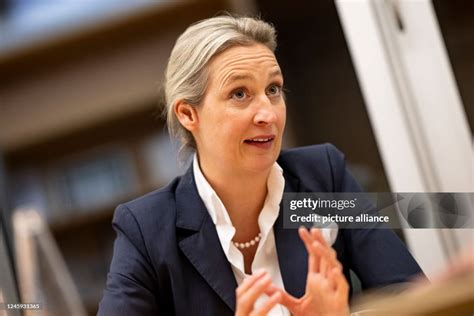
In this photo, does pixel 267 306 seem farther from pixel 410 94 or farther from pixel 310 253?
pixel 410 94

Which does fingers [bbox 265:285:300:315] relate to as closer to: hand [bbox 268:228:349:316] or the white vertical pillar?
hand [bbox 268:228:349:316]

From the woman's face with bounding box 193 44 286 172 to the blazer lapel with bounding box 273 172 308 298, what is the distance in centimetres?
11

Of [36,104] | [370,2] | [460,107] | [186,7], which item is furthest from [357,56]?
[36,104]

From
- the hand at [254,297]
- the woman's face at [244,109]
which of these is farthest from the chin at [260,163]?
the hand at [254,297]

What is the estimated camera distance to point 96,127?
4.74 feet

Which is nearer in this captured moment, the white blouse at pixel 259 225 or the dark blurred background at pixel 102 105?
the white blouse at pixel 259 225

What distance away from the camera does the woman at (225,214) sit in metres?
1.18

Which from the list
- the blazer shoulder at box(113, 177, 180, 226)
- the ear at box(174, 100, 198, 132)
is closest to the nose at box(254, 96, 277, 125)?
the ear at box(174, 100, 198, 132)

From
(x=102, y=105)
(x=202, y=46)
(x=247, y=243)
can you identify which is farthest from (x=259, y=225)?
(x=102, y=105)

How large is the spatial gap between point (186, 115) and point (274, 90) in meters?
0.15

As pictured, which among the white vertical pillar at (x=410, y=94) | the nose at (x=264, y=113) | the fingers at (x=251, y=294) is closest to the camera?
the fingers at (x=251, y=294)

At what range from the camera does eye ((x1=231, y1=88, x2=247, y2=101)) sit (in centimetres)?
119

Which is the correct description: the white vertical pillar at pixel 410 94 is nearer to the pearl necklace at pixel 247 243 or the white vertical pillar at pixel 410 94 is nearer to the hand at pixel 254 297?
the pearl necklace at pixel 247 243

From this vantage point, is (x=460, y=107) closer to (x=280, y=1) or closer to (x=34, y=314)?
(x=280, y=1)
